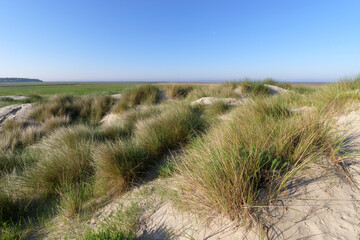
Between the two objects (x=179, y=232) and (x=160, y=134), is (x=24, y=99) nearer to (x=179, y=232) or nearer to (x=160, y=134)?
(x=160, y=134)

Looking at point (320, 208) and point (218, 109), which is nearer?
point (320, 208)

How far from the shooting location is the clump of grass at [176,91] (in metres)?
9.86

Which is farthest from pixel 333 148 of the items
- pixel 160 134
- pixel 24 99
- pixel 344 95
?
pixel 24 99

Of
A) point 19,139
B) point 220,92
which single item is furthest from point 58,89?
point 220,92

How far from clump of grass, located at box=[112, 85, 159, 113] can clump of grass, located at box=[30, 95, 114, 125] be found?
3.33ft

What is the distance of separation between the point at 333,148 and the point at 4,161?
579 centimetres

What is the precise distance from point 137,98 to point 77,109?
3.35 meters

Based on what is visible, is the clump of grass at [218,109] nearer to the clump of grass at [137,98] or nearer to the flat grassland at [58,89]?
→ the clump of grass at [137,98]

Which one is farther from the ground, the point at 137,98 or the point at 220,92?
the point at 220,92

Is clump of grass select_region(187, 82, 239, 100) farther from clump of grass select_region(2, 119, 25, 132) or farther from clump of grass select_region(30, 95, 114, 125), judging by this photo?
clump of grass select_region(2, 119, 25, 132)

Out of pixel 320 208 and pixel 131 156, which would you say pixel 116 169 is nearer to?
pixel 131 156

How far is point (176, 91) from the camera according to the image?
1009 cm

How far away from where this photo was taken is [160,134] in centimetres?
324

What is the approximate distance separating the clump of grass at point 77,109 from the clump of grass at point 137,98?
102cm
